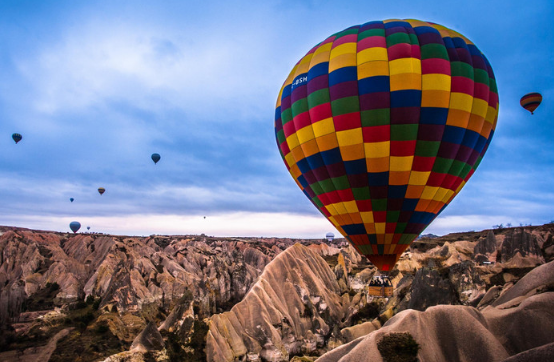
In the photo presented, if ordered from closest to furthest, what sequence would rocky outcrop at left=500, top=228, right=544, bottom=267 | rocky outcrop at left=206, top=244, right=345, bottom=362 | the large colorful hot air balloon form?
the large colorful hot air balloon
rocky outcrop at left=206, top=244, right=345, bottom=362
rocky outcrop at left=500, top=228, right=544, bottom=267

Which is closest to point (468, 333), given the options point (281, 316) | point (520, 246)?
point (281, 316)

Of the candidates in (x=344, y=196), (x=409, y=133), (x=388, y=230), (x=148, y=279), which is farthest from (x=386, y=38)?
(x=148, y=279)

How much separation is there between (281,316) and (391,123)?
24787 millimetres

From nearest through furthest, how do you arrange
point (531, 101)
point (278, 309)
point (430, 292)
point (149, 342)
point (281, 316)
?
point (430, 292), point (149, 342), point (531, 101), point (281, 316), point (278, 309)

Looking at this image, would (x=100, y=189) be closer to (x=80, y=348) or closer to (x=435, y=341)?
(x=80, y=348)

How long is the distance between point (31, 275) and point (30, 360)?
38.9m

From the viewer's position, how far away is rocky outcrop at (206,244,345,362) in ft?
93.9

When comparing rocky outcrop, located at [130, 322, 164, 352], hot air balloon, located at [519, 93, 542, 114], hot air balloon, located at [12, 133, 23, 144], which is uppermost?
hot air balloon, located at [12, 133, 23, 144]

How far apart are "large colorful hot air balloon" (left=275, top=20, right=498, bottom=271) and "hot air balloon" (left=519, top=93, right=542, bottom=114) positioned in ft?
47.5

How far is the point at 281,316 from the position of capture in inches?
1293

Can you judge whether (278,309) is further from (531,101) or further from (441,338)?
(531,101)

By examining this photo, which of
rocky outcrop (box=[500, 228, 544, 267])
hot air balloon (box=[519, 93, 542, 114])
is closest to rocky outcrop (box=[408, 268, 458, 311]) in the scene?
hot air balloon (box=[519, 93, 542, 114])

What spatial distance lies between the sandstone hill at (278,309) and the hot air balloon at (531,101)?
588 inches

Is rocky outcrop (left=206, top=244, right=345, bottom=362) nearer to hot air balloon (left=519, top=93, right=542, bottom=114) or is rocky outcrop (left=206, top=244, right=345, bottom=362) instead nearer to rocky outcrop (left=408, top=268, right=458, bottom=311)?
rocky outcrop (left=408, top=268, right=458, bottom=311)
